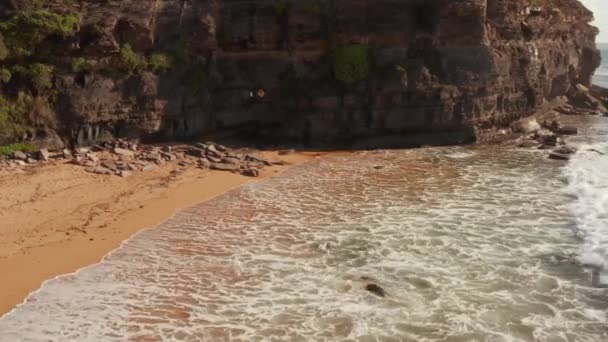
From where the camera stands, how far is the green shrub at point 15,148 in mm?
20922

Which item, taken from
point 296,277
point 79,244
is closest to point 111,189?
point 79,244

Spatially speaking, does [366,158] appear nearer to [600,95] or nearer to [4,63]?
[4,63]

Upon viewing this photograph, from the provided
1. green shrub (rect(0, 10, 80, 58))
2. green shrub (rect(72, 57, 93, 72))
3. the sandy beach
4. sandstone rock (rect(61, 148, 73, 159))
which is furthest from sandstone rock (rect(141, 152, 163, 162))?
green shrub (rect(0, 10, 80, 58))

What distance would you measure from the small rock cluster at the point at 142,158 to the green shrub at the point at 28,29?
4250 mm

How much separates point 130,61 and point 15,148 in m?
5.84

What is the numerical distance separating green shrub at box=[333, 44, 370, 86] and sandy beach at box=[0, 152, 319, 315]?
21.2ft

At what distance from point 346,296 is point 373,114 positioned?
55.9 feet

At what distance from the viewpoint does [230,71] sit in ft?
89.7

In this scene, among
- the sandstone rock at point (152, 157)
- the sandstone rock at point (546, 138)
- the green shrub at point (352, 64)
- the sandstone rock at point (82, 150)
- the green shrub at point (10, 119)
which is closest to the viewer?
the green shrub at point (10, 119)

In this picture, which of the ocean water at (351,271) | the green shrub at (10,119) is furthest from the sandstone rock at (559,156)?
the green shrub at (10,119)

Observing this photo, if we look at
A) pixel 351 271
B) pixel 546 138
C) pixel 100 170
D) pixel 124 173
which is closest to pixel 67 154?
pixel 100 170

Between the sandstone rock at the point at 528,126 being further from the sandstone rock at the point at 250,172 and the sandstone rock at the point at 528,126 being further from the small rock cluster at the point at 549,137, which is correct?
the sandstone rock at the point at 250,172

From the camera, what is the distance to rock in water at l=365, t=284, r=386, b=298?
11617 mm

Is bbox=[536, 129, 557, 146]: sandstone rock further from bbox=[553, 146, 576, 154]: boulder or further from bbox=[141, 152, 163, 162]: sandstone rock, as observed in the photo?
bbox=[141, 152, 163, 162]: sandstone rock
